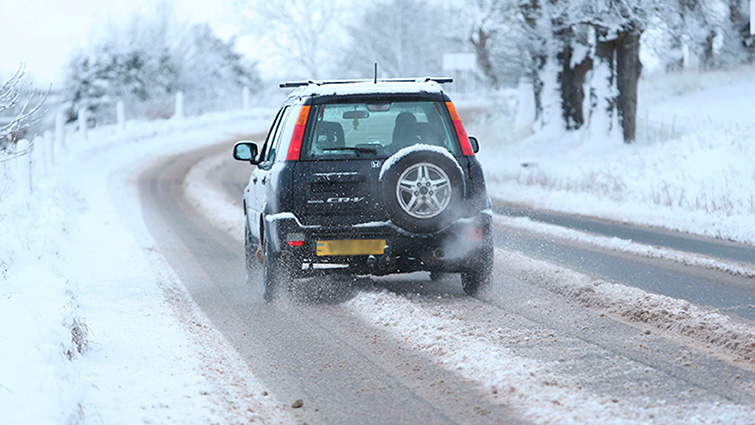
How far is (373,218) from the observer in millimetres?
7445

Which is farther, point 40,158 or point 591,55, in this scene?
point 591,55

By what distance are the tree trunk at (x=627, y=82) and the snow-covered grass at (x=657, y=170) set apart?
22.6 inches

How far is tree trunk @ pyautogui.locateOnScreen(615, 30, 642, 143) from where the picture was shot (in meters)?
22.2

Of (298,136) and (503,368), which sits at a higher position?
(298,136)

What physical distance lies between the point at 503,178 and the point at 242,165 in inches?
350

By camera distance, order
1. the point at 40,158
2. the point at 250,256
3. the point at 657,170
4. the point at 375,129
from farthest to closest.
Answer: the point at 40,158 → the point at 657,170 → the point at 250,256 → the point at 375,129

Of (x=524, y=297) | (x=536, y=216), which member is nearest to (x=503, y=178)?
(x=536, y=216)

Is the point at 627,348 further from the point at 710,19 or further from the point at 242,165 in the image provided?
the point at 242,165

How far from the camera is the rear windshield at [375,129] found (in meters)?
7.63

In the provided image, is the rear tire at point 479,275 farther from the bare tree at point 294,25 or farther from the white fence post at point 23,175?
the bare tree at point 294,25

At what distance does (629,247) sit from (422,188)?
4.38 m

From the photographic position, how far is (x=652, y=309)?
269 inches

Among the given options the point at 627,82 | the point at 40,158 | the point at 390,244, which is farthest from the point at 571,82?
the point at 390,244

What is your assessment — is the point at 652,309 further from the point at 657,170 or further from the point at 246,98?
the point at 246,98
